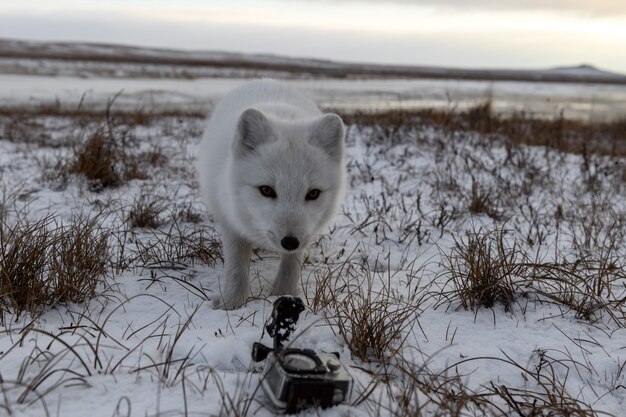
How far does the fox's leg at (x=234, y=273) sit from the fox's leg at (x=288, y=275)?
0.63ft

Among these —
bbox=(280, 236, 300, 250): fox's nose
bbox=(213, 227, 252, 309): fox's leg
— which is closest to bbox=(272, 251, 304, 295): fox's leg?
bbox=(213, 227, 252, 309): fox's leg

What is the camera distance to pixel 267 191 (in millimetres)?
2734

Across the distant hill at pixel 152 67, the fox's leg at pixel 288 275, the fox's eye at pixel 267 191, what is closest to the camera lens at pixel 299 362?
the fox's eye at pixel 267 191

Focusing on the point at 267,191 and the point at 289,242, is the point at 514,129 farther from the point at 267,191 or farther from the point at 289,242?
the point at 289,242

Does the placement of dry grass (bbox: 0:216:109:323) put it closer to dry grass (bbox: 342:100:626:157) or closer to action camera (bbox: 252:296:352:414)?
action camera (bbox: 252:296:352:414)

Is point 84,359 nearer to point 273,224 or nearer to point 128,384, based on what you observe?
point 128,384

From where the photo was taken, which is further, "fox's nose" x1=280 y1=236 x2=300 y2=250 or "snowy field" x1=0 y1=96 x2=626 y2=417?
"fox's nose" x1=280 y1=236 x2=300 y2=250

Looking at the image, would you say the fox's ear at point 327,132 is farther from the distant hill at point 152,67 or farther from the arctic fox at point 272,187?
the distant hill at point 152,67

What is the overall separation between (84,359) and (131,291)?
34.2 inches

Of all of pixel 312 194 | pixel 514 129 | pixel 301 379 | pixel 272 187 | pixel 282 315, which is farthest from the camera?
pixel 514 129

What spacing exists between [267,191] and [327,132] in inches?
20.8

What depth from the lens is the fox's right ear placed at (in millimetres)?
2836

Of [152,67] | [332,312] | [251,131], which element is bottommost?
[332,312]

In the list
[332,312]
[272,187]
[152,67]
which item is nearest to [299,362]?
[332,312]
